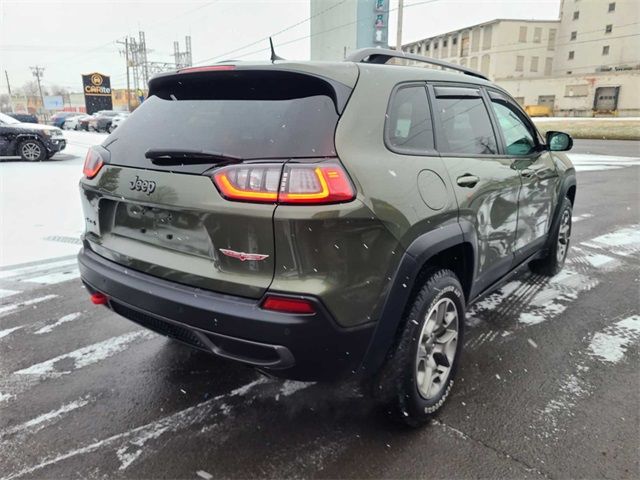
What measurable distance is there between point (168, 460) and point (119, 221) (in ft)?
3.89

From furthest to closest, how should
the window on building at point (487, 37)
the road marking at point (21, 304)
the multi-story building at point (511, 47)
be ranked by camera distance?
the window on building at point (487, 37) < the multi-story building at point (511, 47) < the road marking at point (21, 304)

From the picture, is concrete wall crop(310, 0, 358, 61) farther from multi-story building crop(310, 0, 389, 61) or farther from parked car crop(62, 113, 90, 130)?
parked car crop(62, 113, 90, 130)

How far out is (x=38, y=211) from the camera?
7047 millimetres

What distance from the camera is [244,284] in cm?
190

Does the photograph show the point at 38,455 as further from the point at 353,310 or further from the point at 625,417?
the point at 625,417

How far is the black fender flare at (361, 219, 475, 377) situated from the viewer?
205cm

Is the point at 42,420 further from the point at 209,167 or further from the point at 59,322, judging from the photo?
the point at 209,167

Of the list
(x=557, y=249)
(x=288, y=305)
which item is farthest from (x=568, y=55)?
(x=288, y=305)

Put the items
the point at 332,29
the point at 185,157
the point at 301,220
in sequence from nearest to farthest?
the point at 301,220 → the point at 185,157 → the point at 332,29

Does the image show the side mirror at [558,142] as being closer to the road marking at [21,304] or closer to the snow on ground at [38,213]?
the road marking at [21,304]

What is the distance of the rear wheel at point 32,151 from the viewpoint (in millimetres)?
12602

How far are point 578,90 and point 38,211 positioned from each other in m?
60.6

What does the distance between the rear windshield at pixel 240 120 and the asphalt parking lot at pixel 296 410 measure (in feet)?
4.38

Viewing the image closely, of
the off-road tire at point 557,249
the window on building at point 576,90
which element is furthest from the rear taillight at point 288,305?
the window on building at point 576,90
